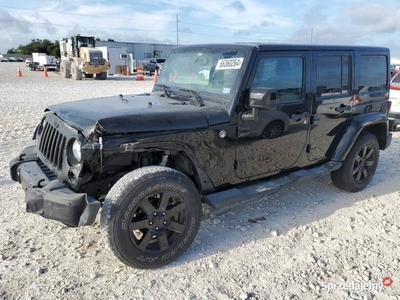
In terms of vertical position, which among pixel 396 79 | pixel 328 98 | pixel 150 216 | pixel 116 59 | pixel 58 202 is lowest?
pixel 150 216

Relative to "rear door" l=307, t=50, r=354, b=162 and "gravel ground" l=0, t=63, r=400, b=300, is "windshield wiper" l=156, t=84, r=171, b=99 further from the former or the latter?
"rear door" l=307, t=50, r=354, b=162

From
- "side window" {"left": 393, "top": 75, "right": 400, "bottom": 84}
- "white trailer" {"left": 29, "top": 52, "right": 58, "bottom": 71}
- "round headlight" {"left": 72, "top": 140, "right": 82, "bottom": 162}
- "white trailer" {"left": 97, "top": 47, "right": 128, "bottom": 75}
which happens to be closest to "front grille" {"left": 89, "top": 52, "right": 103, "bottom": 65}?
"white trailer" {"left": 97, "top": 47, "right": 128, "bottom": 75}

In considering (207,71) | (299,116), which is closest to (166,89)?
(207,71)

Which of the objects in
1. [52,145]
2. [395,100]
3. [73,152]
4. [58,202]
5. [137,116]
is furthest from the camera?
[395,100]

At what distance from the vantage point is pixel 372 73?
4684mm

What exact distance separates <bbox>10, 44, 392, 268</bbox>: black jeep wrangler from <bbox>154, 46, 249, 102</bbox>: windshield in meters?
0.01

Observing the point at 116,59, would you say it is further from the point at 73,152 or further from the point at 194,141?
the point at 194,141

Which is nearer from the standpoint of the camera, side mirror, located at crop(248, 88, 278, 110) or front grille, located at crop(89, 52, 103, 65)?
side mirror, located at crop(248, 88, 278, 110)

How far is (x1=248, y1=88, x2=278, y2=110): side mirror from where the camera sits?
3.06m

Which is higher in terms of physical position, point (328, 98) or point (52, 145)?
point (328, 98)

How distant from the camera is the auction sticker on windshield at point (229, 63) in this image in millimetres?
3381

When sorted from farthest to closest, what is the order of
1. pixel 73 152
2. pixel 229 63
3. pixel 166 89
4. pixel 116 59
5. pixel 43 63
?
pixel 43 63, pixel 116 59, pixel 166 89, pixel 229 63, pixel 73 152

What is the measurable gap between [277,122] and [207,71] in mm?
941

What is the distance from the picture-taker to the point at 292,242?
3484 millimetres
